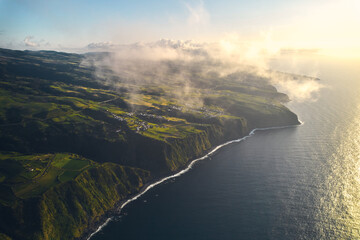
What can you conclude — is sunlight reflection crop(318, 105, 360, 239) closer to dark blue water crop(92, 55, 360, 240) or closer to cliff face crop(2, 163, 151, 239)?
dark blue water crop(92, 55, 360, 240)

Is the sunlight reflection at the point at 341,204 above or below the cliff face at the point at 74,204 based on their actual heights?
above

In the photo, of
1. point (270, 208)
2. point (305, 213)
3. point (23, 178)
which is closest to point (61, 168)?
point (23, 178)

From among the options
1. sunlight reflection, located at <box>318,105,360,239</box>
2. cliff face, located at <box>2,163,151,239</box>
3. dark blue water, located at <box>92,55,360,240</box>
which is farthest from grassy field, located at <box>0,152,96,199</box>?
sunlight reflection, located at <box>318,105,360,239</box>

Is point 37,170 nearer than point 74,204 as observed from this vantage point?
No

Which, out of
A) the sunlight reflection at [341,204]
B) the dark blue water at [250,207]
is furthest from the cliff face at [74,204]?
the sunlight reflection at [341,204]

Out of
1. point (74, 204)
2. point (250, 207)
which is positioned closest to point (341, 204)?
point (250, 207)

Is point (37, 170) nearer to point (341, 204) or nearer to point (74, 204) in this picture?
point (74, 204)

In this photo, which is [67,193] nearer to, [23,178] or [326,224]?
[23,178]

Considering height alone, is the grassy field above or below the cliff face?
above

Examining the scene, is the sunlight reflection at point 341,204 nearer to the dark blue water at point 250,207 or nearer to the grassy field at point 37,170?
the dark blue water at point 250,207

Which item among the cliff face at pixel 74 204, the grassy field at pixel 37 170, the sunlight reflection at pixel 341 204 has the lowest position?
the cliff face at pixel 74 204

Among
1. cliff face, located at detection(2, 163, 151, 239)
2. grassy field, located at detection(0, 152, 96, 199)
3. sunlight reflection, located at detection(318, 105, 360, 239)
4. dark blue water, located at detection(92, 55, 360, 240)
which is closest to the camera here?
sunlight reflection, located at detection(318, 105, 360, 239)
